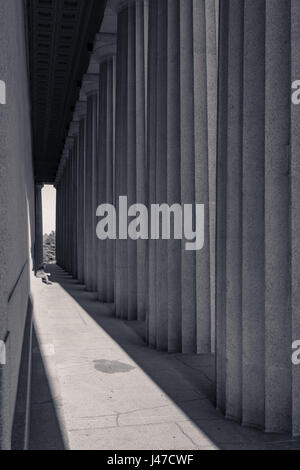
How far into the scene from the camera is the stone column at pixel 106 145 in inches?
1049

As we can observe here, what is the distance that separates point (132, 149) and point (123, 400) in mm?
12960

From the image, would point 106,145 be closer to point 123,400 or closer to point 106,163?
point 106,163

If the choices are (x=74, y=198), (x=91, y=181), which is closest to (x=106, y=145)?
(x=91, y=181)

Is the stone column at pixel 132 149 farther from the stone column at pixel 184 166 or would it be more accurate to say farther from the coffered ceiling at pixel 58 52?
the coffered ceiling at pixel 58 52

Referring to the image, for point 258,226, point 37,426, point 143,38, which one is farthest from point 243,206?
point 143,38

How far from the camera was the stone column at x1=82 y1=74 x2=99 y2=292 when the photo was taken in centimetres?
3288

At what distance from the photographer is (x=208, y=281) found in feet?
44.7

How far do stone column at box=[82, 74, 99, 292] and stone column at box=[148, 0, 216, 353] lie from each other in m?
17.9

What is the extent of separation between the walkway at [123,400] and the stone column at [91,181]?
16800 millimetres

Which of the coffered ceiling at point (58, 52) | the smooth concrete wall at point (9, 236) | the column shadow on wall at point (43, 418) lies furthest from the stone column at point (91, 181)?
the smooth concrete wall at point (9, 236)

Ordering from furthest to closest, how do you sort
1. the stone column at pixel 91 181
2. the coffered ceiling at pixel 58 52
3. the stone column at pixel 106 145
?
the stone column at pixel 91 181 → the stone column at pixel 106 145 → the coffered ceiling at pixel 58 52

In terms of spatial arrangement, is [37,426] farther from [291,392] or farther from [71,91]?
[71,91]

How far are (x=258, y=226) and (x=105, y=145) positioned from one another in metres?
20.6

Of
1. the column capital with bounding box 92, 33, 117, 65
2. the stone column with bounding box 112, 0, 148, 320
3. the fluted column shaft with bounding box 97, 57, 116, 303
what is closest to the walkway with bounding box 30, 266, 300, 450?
the stone column with bounding box 112, 0, 148, 320
